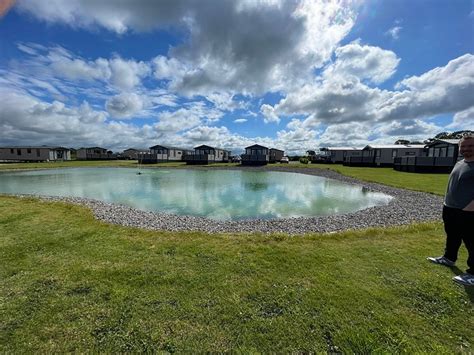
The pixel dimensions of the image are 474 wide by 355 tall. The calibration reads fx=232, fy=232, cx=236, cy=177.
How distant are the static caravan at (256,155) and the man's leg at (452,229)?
177ft

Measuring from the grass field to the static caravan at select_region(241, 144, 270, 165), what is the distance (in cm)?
5240

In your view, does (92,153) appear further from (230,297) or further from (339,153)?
(230,297)

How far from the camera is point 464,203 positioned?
14.1 ft

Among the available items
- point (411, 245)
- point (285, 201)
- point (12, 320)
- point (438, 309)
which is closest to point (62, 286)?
point (12, 320)

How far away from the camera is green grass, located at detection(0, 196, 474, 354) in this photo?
3111mm

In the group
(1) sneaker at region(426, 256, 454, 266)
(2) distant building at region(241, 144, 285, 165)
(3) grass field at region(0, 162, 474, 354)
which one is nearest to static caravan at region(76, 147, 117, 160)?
(2) distant building at region(241, 144, 285, 165)

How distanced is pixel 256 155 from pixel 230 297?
182 ft

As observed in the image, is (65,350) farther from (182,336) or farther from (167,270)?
(167,270)

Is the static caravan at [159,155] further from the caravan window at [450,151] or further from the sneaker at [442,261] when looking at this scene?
the sneaker at [442,261]

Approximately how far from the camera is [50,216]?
974 cm

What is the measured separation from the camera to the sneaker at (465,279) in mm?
4273

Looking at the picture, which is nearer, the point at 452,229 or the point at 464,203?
the point at 464,203

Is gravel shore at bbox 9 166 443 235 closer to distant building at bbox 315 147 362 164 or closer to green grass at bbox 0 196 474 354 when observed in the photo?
green grass at bbox 0 196 474 354

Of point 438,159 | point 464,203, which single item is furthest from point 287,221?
point 438,159
